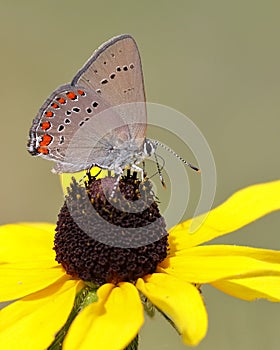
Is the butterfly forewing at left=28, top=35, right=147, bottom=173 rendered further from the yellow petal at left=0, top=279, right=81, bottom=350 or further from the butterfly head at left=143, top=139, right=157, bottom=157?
the yellow petal at left=0, top=279, right=81, bottom=350

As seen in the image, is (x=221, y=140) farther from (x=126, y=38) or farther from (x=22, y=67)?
(x=126, y=38)

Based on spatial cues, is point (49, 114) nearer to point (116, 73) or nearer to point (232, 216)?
point (116, 73)

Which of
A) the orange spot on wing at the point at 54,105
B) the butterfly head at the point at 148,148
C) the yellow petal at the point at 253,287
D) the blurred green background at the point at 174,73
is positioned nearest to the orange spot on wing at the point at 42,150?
the orange spot on wing at the point at 54,105

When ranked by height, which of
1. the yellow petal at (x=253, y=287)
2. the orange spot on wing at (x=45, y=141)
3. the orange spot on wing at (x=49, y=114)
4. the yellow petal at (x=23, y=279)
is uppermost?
the orange spot on wing at (x=49, y=114)

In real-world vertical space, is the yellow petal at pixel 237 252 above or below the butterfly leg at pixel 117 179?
below

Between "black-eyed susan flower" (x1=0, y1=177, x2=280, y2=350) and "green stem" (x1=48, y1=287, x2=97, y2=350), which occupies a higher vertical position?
"black-eyed susan flower" (x1=0, y1=177, x2=280, y2=350)

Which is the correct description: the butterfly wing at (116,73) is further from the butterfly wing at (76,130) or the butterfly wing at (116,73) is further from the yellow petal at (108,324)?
the yellow petal at (108,324)

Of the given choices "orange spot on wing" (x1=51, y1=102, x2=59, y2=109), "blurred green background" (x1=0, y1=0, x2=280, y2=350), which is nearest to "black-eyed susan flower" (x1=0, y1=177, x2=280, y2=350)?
"orange spot on wing" (x1=51, y1=102, x2=59, y2=109)
